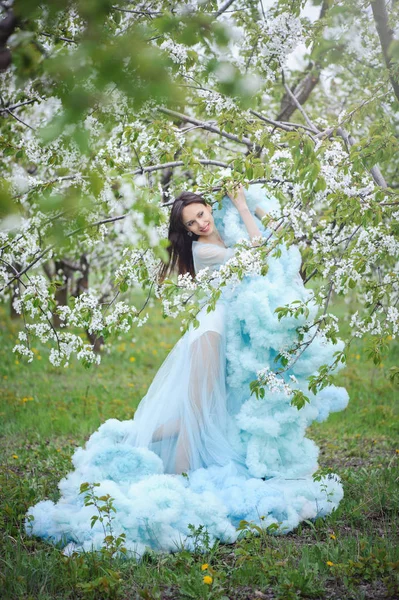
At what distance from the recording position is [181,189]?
13.9 ft

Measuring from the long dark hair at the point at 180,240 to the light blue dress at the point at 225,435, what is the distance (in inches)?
6.3

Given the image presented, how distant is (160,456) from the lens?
3971 mm

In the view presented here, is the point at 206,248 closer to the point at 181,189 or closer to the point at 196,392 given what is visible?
the point at 181,189

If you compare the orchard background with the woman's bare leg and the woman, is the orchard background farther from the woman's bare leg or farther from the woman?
the woman's bare leg

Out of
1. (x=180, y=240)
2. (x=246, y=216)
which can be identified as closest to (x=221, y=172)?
(x=246, y=216)

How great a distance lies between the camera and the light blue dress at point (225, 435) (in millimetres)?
3441

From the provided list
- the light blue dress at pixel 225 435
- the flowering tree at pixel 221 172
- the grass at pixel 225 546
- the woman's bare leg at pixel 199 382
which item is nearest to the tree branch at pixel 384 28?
the flowering tree at pixel 221 172

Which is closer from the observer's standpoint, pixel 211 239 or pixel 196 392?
pixel 196 392

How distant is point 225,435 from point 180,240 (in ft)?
4.34

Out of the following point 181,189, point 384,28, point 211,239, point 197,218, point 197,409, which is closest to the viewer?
point 384,28

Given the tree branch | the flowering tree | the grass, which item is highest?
the tree branch

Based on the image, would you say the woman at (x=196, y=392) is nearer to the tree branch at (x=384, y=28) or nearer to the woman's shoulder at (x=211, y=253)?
the woman's shoulder at (x=211, y=253)

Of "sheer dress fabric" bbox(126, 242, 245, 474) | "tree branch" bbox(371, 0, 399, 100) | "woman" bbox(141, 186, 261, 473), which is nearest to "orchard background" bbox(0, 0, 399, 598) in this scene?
"tree branch" bbox(371, 0, 399, 100)

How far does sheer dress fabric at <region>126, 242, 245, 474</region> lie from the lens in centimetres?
386
